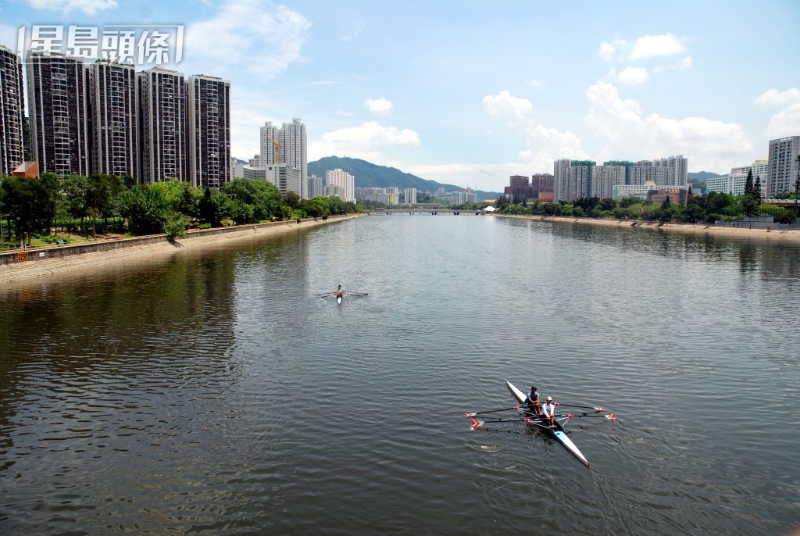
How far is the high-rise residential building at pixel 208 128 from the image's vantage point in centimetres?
12775

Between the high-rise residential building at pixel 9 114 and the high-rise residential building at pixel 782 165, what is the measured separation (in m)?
Answer: 198

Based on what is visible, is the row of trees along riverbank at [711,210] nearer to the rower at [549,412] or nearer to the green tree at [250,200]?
the green tree at [250,200]

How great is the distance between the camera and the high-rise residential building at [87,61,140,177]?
10662cm

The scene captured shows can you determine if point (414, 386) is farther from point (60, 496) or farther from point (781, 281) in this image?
point (781, 281)

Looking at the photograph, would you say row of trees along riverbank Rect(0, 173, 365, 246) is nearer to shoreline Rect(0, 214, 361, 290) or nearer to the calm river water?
shoreline Rect(0, 214, 361, 290)

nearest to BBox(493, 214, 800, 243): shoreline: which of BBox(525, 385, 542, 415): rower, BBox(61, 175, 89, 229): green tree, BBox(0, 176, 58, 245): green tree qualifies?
BBox(525, 385, 542, 415): rower

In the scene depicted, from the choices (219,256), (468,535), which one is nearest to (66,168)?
(219,256)

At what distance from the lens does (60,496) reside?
39.4 feet

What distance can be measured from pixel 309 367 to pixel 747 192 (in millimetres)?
124008

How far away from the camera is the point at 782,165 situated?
186000mm

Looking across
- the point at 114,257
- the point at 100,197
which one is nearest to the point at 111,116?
the point at 100,197

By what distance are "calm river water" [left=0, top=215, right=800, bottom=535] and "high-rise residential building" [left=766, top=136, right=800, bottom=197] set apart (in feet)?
593

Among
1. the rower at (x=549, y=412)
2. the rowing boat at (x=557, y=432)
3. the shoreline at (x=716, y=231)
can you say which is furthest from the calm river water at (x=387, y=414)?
the shoreline at (x=716, y=231)

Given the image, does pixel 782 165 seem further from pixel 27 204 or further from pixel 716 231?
pixel 27 204
